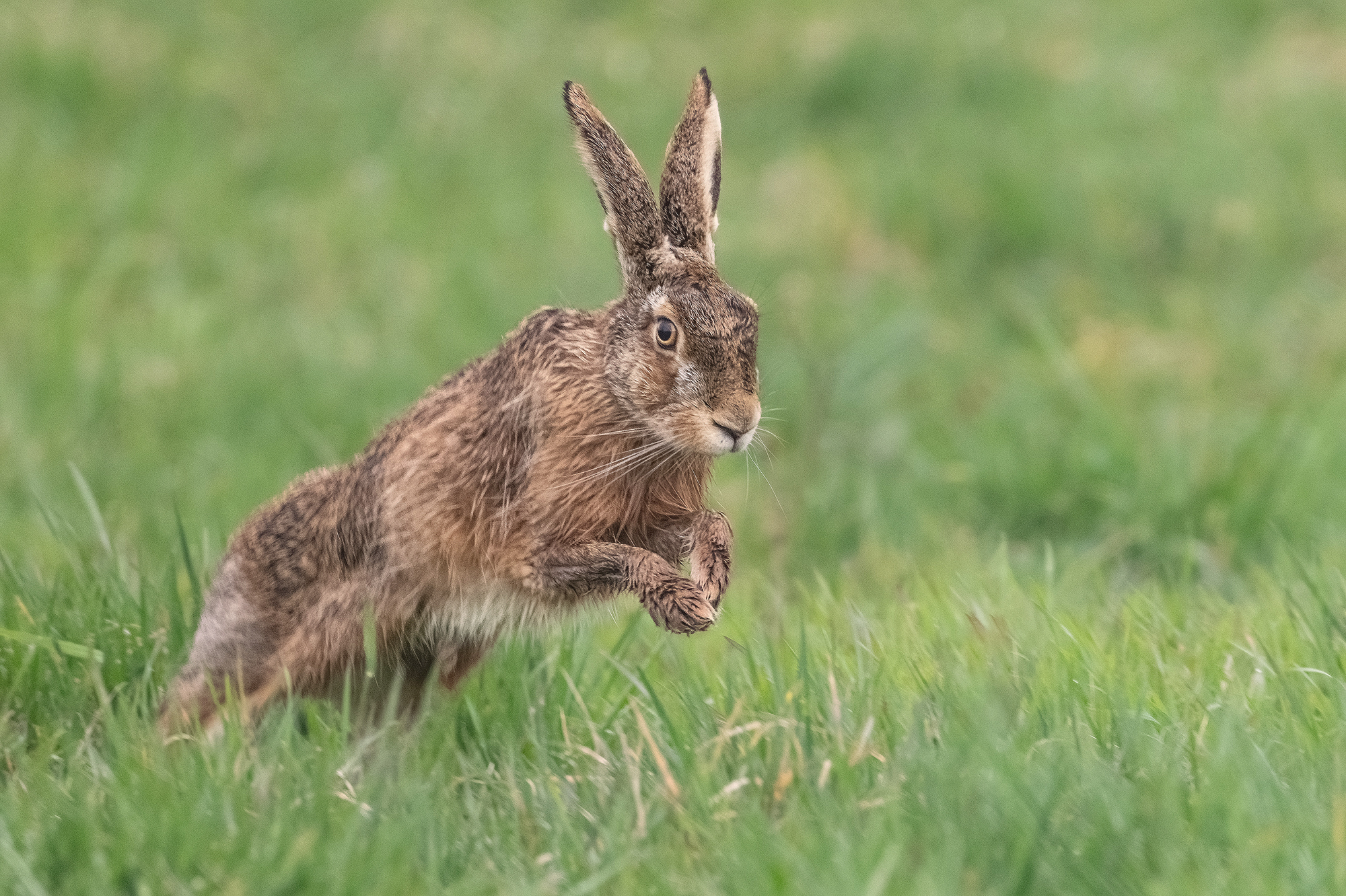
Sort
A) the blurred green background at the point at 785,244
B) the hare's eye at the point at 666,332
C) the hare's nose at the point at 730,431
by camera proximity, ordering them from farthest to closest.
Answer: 1. the blurred green background at the point at 785,244
2. the hare's eye at the point at 666,332
3. the hare's nose at the point at 730,431

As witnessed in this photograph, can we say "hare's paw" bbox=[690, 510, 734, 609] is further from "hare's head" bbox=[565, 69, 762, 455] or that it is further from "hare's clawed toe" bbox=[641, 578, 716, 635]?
"hare's head" bbox=[565, 69, 762, 455]

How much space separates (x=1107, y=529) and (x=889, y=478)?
1.02 meters

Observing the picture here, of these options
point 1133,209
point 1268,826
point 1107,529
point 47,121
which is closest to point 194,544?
point 1107,529

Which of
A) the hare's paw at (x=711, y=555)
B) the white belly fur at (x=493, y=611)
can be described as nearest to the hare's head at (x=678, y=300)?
the hare's paw at (x=711, y=555)

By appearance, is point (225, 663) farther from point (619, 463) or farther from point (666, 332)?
point (666, 332)

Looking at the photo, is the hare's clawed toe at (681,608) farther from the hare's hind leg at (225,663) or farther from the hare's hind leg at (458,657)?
the hare's hind leg at (225,663)

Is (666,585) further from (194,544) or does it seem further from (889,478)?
(889,478)

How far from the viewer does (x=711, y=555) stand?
317 centimetres

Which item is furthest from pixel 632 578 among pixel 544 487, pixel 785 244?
pixel 785 244

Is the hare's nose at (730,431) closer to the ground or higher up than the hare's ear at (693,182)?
closer to the ground

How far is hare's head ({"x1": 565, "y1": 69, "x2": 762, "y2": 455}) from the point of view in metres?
3.21

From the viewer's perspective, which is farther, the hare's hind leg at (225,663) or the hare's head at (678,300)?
the hare's hind leg at (225,663)

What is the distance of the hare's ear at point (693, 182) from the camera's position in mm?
3434

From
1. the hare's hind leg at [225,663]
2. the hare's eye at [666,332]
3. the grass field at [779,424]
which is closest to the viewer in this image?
the grass field at [779,424]
